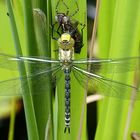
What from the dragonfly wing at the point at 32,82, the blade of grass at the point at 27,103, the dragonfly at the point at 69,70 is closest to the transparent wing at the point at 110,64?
the dragonfly at the point at 69,70

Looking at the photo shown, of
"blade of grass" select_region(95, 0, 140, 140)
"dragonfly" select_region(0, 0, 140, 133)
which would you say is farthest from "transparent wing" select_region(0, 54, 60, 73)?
"blade of grass" select_region(95, 0, 140, 140)

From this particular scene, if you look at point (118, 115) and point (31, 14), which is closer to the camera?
point (31, 14)

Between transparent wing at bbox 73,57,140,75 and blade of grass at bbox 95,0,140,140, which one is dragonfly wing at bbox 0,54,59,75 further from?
blade of grass at bbox 95,0,140,140

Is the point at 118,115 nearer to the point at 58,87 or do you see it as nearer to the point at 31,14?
the point at 58,87

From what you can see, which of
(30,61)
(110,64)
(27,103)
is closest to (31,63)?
(30,61)

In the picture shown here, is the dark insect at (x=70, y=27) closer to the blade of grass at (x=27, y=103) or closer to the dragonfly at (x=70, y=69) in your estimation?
the dragonfly at (x=70, y=69)

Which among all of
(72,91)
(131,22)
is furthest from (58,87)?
(131,22)
